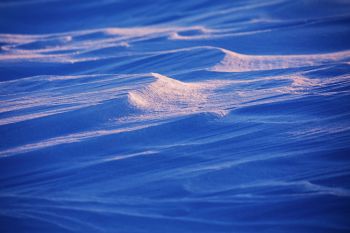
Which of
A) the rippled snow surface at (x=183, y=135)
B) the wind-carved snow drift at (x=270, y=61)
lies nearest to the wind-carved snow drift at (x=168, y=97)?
the rippled snow surface at (x=183, y=135)

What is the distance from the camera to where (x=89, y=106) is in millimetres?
2389

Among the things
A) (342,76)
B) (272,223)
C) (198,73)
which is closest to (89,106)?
(198,73)

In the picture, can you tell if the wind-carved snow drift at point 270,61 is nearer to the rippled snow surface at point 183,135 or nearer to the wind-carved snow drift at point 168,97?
the rippled snow surface at point 183,135

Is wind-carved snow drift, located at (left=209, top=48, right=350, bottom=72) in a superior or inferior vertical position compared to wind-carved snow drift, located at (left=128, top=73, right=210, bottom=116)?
superior

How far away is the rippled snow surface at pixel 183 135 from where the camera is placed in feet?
5.60

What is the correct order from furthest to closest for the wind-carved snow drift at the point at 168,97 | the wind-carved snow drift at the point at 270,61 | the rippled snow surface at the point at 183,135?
the wind-carved snow drift at the point at 270,61 < the wind-carved snow drift at the point at 168,97 < the rippled snow surface at the point at 183,135

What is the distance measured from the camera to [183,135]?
84.9 inches

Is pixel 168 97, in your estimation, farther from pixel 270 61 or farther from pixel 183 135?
pixel 270 61

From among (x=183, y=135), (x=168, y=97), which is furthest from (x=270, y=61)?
(x=183, y=135)

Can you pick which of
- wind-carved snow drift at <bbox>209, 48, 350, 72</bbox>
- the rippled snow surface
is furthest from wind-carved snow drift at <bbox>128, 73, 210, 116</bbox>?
wind-carved snow drift at <bbox>209, 48, 350, 72</bbox>

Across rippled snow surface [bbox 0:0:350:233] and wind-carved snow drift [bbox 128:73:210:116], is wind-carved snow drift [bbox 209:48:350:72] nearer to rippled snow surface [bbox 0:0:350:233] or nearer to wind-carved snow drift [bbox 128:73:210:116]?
rippled snow surface [bbox 0:0:350:233]

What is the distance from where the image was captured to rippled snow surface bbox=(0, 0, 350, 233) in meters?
1.71

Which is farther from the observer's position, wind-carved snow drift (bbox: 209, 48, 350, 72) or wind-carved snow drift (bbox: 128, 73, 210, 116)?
wind-carved snow drift (bbox: 209, 48, 350, 72)

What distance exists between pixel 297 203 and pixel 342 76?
49.8 inches
